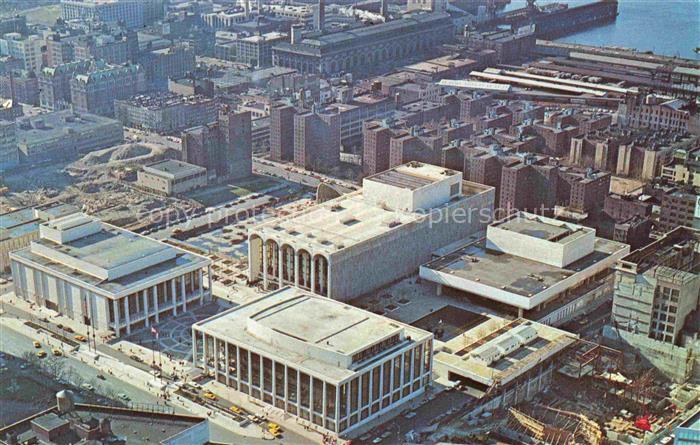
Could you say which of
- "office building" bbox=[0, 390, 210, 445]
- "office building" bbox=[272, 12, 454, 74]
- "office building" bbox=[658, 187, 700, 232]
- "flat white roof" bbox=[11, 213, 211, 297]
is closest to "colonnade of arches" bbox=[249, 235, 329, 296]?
"flat white roof" bbox=[11, 213, 211, 297]

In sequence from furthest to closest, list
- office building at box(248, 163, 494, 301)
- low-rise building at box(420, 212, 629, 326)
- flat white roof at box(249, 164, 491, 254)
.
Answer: flat white roof at box(249, 164, 491, 254)
office building at box(248, 163, 494, 301)
low-rise building at box(420, 212, 629, 326)

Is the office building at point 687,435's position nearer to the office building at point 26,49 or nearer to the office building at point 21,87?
the office building at point 21,87

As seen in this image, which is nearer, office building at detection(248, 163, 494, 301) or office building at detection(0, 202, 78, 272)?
office building at detection(248, 163, 494, 301)

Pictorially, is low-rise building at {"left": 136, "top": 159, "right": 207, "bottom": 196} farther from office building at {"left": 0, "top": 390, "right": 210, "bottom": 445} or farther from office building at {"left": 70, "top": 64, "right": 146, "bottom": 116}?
office building at {"left": 0, "top": 390, "right": 210, "bottom": 445}

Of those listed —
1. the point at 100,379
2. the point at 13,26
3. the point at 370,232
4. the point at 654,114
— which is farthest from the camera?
the point at 13,26

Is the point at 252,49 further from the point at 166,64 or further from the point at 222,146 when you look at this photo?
the point at 222,146

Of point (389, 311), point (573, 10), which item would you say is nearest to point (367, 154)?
point (389, 311)

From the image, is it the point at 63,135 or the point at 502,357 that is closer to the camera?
the point at 502,357

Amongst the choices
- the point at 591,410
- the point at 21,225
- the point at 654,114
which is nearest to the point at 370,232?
the point at 591,410
